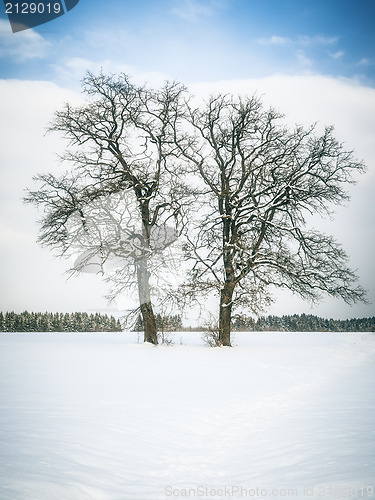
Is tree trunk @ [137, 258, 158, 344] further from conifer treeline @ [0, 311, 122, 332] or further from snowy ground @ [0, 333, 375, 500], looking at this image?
conifer treeline @ [0, 311, 122, 332]

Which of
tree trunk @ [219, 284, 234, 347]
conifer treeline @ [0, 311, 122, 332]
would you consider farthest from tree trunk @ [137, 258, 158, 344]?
conifer treeline @ [0, 311, 122, 332]

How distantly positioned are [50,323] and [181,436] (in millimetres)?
58457

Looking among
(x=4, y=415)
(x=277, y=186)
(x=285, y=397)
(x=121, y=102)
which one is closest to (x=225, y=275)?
(x=277, y=186)

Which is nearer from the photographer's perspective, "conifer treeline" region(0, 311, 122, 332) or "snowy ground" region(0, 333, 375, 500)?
"snowy ground" region(0, 333, 375, 500)

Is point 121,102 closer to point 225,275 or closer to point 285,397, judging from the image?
point 225,275

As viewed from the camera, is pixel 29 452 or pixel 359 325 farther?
pixel 359 325

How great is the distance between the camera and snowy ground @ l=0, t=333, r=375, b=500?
2.40 metres

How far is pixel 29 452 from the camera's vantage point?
9.14ft

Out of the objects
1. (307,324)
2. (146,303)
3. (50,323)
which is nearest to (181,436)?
(146,303)

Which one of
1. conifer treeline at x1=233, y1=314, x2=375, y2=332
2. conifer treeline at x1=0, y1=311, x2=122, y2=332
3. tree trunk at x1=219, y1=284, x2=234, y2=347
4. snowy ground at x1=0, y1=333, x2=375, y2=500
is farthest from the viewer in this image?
conifer treeline at x1=233, y1=314, x2=375, y2=332

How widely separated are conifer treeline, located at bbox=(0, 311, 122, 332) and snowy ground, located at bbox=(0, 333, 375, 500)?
50.8 meters

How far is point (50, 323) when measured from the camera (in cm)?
5506

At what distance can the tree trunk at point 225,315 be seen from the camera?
14.3 m

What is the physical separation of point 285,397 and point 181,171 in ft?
40.7
